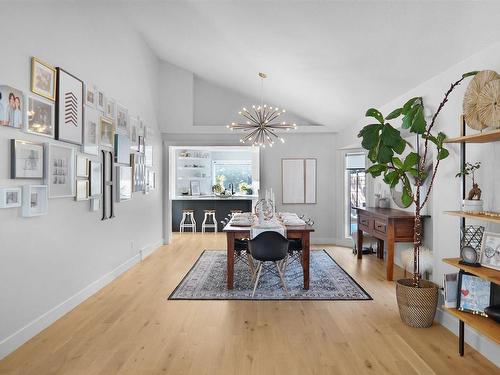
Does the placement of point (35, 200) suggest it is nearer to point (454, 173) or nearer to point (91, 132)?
point (91, 132)

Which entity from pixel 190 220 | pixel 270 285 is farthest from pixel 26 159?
pixel 190 220

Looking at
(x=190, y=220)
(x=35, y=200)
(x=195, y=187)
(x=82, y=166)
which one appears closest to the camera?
(x=35, y=200)

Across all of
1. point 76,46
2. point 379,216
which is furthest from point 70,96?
point 379,216

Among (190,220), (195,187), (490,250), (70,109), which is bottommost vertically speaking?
(190,220)

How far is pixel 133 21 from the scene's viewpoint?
18.1 ft

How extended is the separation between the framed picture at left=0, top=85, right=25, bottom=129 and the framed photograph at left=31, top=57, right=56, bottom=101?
0.23 meters

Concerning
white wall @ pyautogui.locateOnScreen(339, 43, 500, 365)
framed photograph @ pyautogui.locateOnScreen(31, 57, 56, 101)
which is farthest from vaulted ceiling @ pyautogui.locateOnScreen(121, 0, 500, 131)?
framed photograph @ pyautogui.locateOnScreen(31, 57, 56, 101)

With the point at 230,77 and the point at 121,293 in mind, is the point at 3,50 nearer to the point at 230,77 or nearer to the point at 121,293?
the point at 121,293

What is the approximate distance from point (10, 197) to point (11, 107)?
2.25 feet

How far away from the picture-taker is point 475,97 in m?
2.50

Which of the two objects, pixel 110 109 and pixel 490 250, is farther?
pixel 110 109

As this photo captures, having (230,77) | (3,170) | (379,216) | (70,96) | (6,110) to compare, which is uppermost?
(230,77)

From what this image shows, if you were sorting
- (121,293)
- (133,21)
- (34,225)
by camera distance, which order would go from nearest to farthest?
(34,225)
(121,293)
(133,21)

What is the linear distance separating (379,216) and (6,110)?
14.2ft
